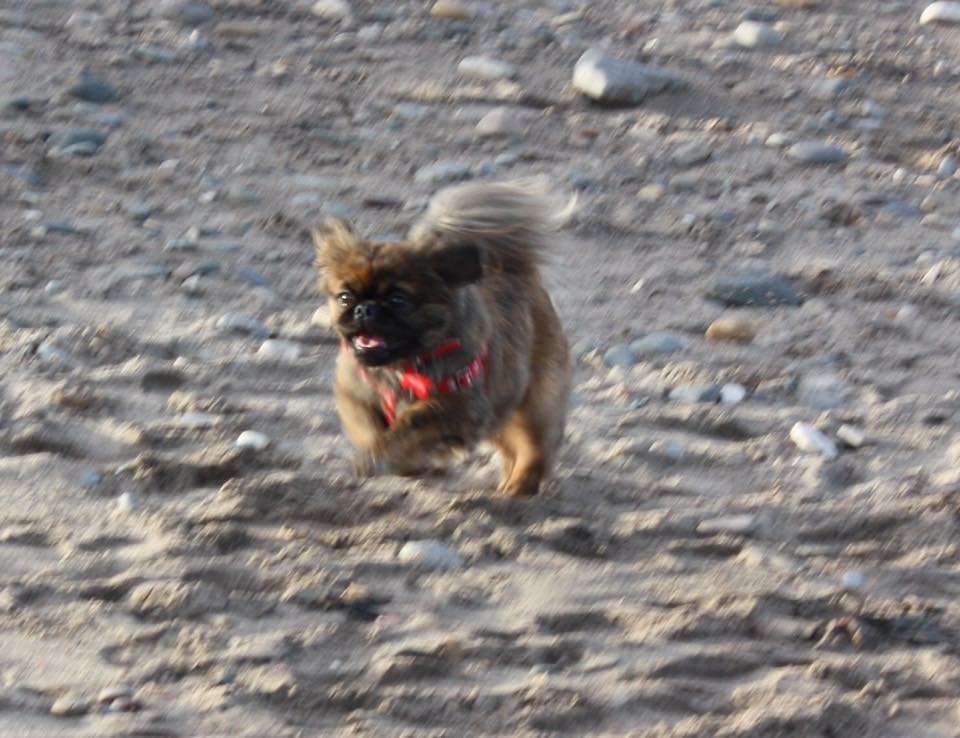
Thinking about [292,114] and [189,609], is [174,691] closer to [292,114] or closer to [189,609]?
[189,609]

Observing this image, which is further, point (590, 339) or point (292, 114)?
point (292, 114)

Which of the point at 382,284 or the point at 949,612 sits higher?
the point at 382,284

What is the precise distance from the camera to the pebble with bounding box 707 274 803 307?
7.61 m

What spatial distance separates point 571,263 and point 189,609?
3.35 metres

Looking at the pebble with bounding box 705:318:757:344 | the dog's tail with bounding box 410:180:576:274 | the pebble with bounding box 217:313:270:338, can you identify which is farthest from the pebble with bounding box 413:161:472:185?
the dog's tail with bounding box 410:180:576:274

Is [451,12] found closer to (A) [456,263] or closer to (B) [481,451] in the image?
(B) [481,451]

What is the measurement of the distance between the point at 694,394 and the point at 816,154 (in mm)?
2574

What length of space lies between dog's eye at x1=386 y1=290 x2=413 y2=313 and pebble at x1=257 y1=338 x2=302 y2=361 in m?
1.47

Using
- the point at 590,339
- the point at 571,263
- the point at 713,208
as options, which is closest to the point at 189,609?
the point at 590,339

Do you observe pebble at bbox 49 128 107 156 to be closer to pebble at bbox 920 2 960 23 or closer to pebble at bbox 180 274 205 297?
pebble at bbox 180 274 205 297

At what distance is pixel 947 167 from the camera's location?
8.81 metres

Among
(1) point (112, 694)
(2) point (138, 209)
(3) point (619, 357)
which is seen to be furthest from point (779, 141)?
(1) point (112, 694)

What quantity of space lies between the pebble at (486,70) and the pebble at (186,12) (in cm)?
157

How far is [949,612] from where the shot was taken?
5102 mm
